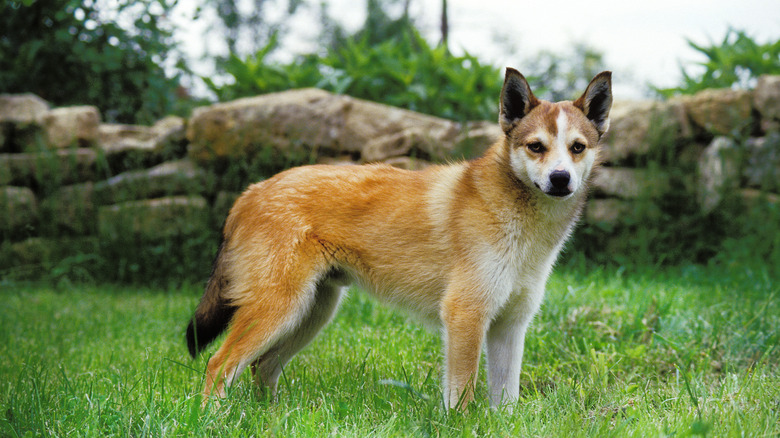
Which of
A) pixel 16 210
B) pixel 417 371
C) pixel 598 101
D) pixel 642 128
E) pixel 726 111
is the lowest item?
pixel 16 210

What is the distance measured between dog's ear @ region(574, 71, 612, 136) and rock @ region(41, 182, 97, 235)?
5.72m

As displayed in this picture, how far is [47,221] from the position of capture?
22.2 ft

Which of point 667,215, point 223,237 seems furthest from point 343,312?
point 667,215

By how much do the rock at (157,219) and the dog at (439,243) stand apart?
3.40m

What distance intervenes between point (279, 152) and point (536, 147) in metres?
4.06

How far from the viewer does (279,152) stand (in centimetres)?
652

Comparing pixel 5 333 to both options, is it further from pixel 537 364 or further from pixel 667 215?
pixel 667 215

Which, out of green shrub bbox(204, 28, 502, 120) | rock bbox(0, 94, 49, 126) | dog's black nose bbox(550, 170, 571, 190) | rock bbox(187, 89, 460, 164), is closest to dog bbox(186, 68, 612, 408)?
dog's black nose bbox(550, 170, 571, 190)

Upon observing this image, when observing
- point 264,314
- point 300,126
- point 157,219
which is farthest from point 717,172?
point 157,219

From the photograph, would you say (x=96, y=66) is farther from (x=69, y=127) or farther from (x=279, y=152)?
(x=279, y=152)

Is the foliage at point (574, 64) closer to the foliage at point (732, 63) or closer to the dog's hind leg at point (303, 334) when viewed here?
the foliage at point (732, 63)

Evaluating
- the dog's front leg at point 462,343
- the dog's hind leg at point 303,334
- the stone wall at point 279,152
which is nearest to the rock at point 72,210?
the stone wall at point 279,152

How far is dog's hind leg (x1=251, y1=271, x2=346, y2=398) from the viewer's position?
133 inches

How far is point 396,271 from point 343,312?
1841 millimetres
